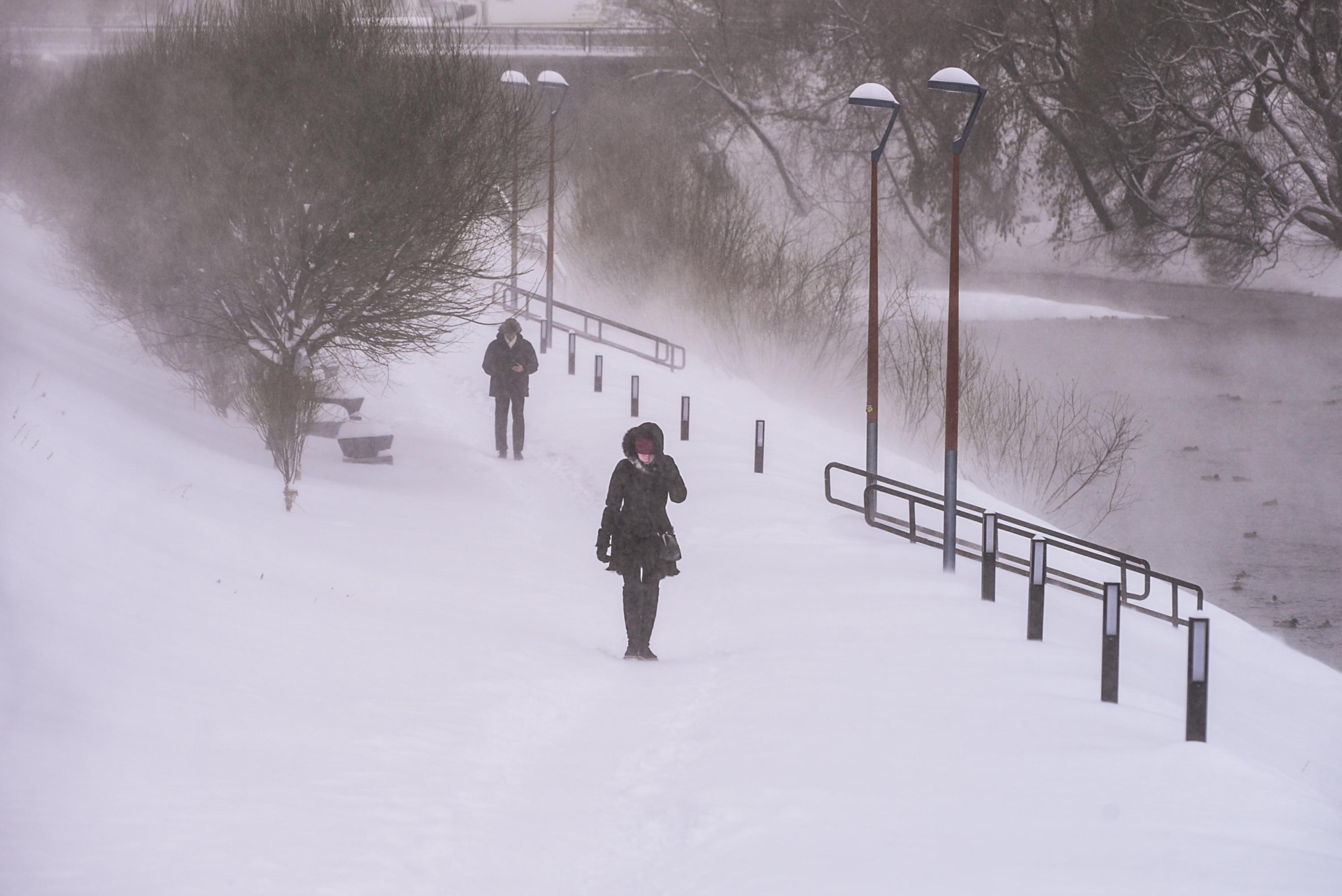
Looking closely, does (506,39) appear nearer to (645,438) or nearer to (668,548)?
(645,438)

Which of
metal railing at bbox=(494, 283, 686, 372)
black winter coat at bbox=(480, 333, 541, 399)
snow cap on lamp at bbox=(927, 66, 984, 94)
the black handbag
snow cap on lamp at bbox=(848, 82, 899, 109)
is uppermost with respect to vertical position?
snow cap on lamp at bbox=(848, 82, 899, 109)

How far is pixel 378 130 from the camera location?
15711mm

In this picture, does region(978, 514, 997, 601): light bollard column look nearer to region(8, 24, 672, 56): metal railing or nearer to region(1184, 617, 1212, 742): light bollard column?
region(1184, 617, 1212, 742): light bollard column

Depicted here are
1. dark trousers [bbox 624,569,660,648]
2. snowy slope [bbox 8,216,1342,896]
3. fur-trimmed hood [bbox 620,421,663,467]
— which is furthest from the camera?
dark trousers [bbox 624,569,660,648]

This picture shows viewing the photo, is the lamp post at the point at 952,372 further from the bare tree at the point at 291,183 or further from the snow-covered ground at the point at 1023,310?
the snow-covered ground at the point at 1023,310

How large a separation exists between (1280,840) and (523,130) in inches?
570

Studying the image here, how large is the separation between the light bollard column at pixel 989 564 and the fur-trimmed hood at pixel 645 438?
11.8ft

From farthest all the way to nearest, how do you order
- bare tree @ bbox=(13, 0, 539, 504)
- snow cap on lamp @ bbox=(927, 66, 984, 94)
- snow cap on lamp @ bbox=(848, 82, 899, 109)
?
bare tree @ bbox=(13, 0, 539, 504)
snow cap on lamp @ bbox=(848, 82, 899, 109)
snow cap on lamp @ bbox=(927, 66, 984, 94)

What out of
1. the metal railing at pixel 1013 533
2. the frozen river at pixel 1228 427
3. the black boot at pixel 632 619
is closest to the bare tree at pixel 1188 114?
the frozen river at pixel 1228 427

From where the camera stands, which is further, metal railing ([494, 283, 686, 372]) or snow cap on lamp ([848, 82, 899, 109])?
metal railing ([494, 283, 686, 372])

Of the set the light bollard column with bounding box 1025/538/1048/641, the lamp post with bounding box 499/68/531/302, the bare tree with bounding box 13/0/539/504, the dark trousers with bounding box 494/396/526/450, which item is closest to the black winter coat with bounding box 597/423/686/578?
the light bollard column with bounding box 1025/538/1048/641

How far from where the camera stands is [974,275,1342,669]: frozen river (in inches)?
923

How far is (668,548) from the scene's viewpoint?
30.1ft

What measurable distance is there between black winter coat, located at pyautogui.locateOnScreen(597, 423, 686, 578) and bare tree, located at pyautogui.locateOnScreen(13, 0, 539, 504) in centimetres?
618
